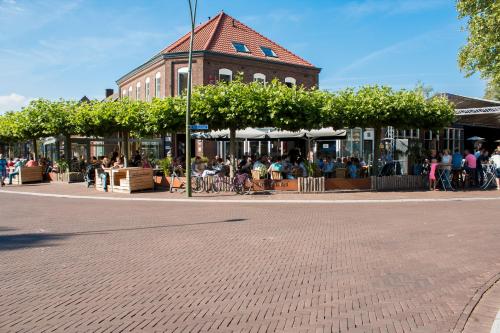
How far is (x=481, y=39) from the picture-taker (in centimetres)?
2242

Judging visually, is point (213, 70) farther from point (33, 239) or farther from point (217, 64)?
point (33, 239)

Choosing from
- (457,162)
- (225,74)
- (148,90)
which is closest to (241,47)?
(225,74)

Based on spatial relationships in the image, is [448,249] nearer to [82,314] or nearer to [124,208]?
[82,314]

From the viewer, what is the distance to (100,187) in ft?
60.2

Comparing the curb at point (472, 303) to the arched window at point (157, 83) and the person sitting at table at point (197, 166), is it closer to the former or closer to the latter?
the person sitting at table at point (197, 166)

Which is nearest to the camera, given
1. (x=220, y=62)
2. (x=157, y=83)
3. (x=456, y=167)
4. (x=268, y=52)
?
(x=456, y=167)

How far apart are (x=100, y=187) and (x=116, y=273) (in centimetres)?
1321

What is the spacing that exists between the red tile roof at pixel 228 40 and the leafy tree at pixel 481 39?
12263mm

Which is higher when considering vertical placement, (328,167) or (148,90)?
(148,90)

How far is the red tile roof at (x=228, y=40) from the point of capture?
30.0 meters

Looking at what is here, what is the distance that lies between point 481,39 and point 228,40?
53.1 feet

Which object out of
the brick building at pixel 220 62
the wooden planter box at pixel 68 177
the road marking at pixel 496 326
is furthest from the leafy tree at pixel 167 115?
the road marking at pixel 496 326

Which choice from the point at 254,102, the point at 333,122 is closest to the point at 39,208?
the point at 254,102

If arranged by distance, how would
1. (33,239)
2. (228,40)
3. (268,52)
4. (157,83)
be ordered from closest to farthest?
1. (33,239)
2. (228,40)
3. (157,83)
4. (268,52)
